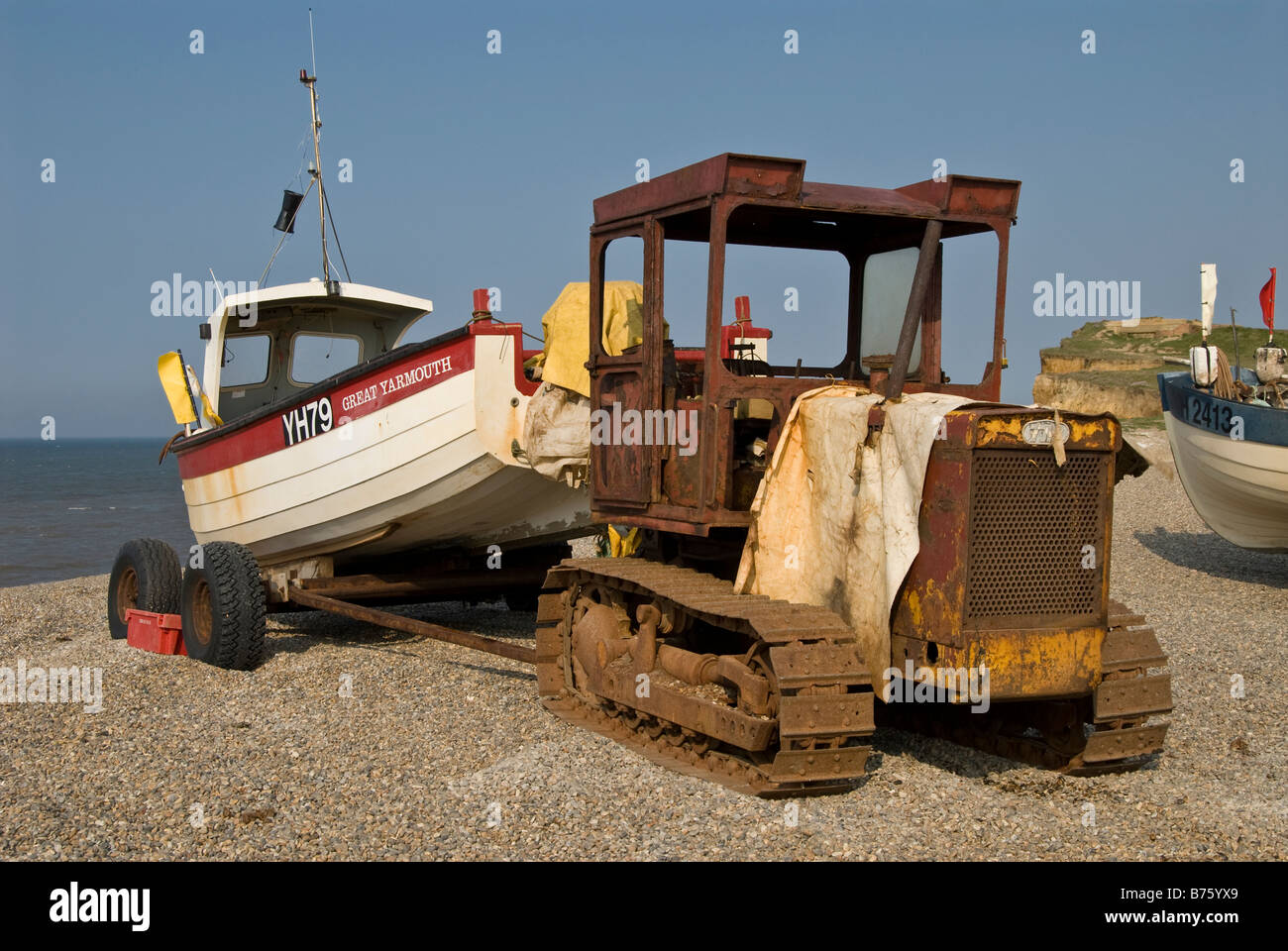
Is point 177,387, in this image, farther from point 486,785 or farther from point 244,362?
point 486,785

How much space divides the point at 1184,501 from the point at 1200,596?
366 inches

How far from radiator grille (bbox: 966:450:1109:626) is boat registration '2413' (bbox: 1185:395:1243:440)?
9.20 m

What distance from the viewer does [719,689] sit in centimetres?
600

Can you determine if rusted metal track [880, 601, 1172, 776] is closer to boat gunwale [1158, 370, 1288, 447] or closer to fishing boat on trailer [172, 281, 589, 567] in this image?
fishing boat on trailer [172, 281, 589, 567]

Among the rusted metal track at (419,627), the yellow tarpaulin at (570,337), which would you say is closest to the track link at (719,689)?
the rusted metal track at (419,627)

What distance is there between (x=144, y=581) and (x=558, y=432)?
4364 mm

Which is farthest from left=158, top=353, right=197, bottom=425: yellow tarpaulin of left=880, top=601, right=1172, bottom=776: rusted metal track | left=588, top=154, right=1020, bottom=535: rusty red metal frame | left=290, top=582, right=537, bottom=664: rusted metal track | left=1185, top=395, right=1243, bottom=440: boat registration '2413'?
left=1185, top=395, right=1243, bottom=440: boat registration '2413'

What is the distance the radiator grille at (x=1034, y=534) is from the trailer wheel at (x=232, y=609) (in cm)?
546

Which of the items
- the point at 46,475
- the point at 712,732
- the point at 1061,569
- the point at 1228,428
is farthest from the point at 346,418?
the point at 46,475

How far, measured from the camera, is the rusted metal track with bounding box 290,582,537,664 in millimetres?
7709

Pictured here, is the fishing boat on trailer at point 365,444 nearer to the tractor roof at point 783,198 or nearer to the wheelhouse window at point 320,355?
the wheelhouse window at point 320,355

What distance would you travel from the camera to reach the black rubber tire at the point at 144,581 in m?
9.92

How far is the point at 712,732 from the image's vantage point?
5.72m

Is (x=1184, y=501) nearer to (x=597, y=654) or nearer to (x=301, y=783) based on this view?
(x=597, y=654)
